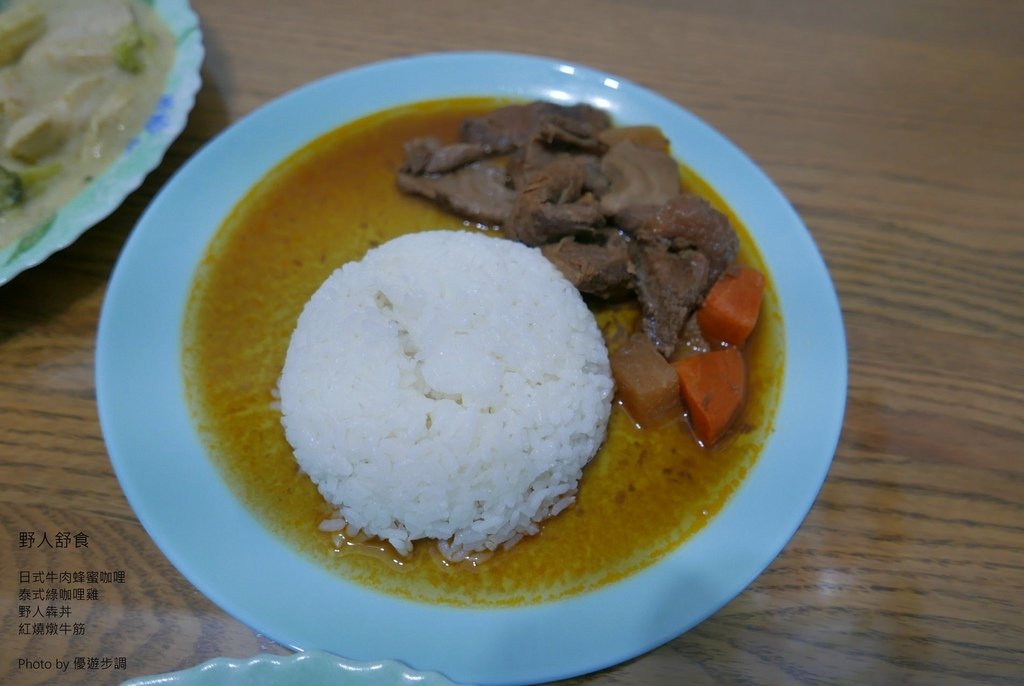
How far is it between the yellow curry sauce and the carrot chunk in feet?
0.18

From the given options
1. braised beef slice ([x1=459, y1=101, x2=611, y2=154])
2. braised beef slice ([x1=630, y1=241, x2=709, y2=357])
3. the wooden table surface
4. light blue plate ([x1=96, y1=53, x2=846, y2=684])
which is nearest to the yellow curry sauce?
light blue plate ([x1=96, y1=53, x2=846, y2=684])

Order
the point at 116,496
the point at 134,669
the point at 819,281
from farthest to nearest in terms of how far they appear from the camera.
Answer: the point at 819,281 < the point at 116,496 < the point at 134,669

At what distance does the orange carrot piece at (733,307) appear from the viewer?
8.16 feet

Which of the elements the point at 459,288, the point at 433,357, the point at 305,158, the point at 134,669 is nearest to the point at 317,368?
the point at 433,357

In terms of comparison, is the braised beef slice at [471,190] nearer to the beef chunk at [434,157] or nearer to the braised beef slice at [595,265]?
the beef chunk at [434,157]

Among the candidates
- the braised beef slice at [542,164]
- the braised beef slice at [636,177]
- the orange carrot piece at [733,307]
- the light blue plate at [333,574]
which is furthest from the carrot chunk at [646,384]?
the braised beef slice at [542,164]

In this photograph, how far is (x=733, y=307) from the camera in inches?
98.3

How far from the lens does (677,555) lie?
2.03m

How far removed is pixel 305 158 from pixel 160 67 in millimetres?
763

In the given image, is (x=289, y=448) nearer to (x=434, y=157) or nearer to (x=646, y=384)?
(x=646, y=384)

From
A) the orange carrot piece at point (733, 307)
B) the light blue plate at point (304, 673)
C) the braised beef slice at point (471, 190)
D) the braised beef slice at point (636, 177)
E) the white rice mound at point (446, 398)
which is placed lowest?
the light blue plate at point (304, 673)

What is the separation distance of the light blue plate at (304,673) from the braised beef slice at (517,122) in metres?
2.29

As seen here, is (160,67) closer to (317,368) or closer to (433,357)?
(317,368)

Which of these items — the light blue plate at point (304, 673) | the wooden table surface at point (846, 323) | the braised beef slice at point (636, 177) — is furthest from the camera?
the braised beef slice at point (636, 177)
